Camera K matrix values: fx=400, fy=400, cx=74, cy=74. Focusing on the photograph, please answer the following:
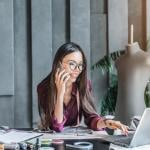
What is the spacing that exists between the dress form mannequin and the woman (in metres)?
0.32

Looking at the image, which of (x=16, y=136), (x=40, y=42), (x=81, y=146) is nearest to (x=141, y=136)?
(x=81, y=146)

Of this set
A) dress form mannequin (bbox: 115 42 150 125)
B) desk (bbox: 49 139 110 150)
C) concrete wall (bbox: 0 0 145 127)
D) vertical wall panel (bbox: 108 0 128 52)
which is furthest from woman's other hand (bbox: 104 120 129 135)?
vertical wall panel (bbox: 108 0 128 52)

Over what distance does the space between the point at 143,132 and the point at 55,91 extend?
0.68 meters

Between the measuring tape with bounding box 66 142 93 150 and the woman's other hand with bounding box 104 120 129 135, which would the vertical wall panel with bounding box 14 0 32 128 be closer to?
the woman's other hand with bounding box 104 120 129 135

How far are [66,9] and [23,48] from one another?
1.74 ft

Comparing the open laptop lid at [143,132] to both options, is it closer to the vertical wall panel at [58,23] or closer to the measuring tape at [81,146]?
the measuring tape at [81,146]

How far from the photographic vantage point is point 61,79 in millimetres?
2232

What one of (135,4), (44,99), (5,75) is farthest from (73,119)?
(135,4)

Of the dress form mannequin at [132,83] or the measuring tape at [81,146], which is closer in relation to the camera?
the measuring tape at [81,146]

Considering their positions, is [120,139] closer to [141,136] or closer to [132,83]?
[141,136]

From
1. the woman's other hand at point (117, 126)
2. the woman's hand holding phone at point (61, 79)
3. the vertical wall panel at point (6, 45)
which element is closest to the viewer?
the woman's other hand at point (117, 126)

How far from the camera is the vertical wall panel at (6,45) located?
3568 millimetres

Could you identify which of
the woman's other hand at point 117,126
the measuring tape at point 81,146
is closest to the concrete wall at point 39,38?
the woman's other hand at point 117,126

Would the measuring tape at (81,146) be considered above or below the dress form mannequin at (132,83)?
below
